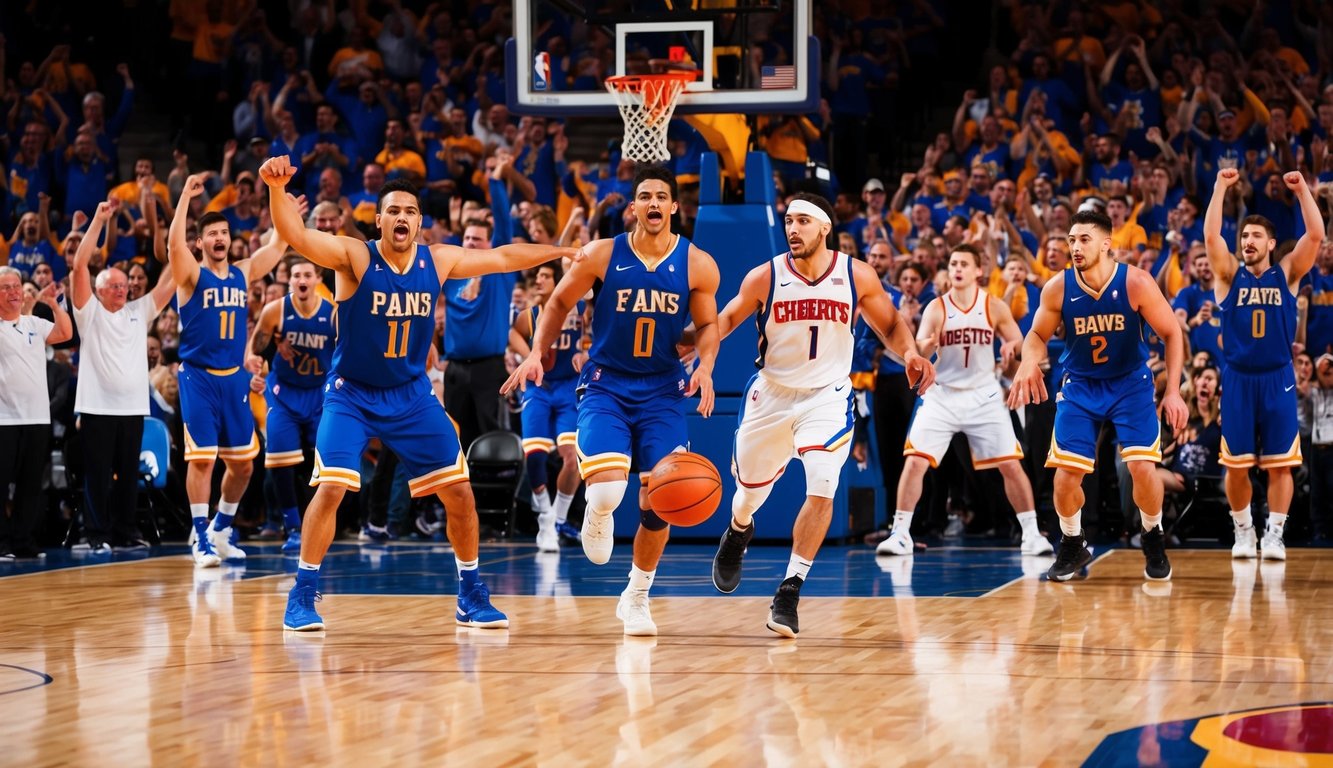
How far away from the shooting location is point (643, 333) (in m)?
7.55

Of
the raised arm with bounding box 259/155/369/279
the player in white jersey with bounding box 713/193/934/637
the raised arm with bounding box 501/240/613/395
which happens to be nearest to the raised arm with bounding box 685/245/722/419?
the player in white jersey with bounding box 713/193/934/637

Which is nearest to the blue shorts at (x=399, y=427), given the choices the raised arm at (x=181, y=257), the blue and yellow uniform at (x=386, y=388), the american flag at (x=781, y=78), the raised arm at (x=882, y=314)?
the blue and yellow uniform at (x=386, y=388)

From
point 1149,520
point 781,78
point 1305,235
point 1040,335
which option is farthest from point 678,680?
point 781,78

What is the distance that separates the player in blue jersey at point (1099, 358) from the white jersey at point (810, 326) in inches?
73.1

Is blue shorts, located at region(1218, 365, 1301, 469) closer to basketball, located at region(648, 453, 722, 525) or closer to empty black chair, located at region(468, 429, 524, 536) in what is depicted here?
basketball, located at region(648, 453, 722, 525)

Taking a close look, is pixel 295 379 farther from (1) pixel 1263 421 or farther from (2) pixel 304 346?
(1) pixel 1263 421

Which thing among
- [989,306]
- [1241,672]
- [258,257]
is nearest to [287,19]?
[258,257]

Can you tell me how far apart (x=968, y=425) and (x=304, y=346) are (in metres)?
4.87

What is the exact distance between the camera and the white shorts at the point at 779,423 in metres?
7.56

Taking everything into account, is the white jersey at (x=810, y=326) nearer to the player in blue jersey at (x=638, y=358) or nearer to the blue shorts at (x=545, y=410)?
the player in blue jersey at (x=638, y=358)

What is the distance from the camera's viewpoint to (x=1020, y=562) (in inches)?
441

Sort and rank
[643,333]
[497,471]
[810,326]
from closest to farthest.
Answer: [643,333]
[810,326]
[497,471]

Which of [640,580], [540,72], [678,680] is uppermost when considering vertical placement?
[540,72]

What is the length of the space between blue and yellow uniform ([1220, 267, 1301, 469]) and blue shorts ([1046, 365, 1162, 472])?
187 centimetres
